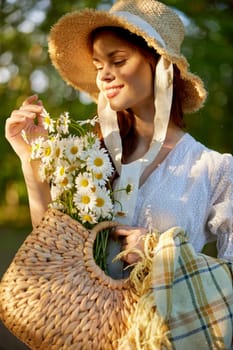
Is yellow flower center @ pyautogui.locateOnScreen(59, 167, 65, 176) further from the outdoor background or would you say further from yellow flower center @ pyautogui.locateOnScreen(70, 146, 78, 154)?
the outdoor background

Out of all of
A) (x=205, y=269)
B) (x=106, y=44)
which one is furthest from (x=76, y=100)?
(x=205, y=269)

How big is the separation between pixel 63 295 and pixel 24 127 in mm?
535

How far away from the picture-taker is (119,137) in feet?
6.95

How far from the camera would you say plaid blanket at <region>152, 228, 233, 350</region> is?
1.67 m

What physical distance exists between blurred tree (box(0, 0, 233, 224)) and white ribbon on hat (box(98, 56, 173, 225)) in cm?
275

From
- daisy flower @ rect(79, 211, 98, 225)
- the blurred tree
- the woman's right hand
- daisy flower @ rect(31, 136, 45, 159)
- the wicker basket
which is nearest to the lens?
the wicker basket

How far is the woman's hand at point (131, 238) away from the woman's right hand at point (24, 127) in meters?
0.35

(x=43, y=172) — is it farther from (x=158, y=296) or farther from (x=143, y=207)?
(x=158, y=296)

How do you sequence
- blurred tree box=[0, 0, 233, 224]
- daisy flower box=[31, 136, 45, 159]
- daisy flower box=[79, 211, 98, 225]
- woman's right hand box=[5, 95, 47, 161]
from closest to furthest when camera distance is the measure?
daisy flower box=[79, 211, 98, 225] < daisy flower box=[31, 136, 45, 159] < woman's right hand box=[5, 95, 47, 161] < blurred tree box=[0, 0, 233, 224]

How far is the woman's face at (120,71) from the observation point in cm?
203

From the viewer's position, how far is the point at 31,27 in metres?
5.57

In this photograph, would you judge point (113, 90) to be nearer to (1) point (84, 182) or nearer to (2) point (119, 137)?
(2) point (119, 137)

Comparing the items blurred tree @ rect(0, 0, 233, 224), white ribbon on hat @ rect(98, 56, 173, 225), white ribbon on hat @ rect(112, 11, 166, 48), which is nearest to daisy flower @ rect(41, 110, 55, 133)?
white ribbon on hat @ rect(98, 56, 173, 225)

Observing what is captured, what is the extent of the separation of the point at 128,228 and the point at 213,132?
3.47m
